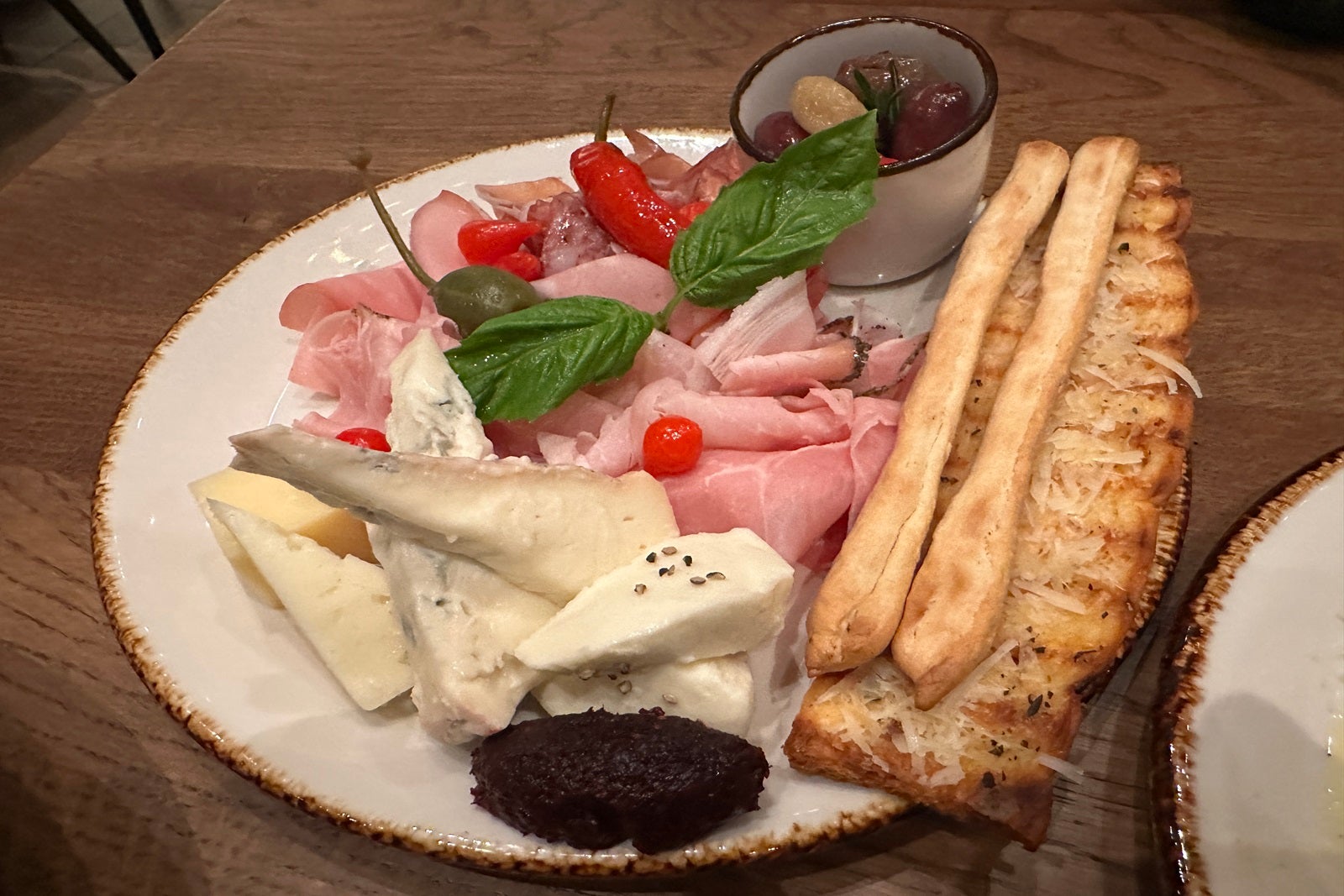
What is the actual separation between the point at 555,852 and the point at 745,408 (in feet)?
2.99

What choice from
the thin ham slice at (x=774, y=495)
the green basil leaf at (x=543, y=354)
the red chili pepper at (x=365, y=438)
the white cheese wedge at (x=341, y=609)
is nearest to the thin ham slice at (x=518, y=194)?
the green basil leaf at (x=543, y=354)

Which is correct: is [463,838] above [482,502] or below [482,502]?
below

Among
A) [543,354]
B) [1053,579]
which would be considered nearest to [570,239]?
[543,354]

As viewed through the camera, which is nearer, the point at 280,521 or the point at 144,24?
the point at 280,521

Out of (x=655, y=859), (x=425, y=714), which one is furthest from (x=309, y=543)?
(x=655, y=859)

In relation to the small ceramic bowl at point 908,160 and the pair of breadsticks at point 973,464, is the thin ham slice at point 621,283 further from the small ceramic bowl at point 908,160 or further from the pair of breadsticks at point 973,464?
the pair of breadsticks at point 973,464

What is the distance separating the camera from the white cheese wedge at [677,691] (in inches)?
52.3

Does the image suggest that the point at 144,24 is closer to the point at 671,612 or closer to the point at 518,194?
the point at 518,194

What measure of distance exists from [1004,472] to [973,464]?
7 centimetres

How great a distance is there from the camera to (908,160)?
197 centimetres

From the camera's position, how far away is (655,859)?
49.3 inches

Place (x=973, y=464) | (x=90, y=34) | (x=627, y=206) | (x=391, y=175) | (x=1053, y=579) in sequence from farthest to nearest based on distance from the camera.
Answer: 1. (x=90, y=34)
2. (x=391, y=175)
3. (x=627, y=206)
4. (x=973, y=464)
5. (x=1053, y=579)

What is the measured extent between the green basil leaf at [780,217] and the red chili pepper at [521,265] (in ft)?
1.34

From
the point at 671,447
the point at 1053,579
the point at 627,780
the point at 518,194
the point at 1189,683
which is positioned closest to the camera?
the point at 627,780
